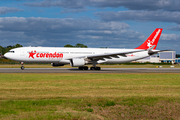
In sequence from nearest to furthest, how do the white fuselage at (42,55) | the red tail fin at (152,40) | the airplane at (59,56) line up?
the airplane at (59,56) → the white fuselage at (42,55) → the red tail fin at (152,40)

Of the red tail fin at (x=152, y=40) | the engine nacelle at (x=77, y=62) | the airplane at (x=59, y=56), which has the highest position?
the red tail fin at (x=152, y=40)

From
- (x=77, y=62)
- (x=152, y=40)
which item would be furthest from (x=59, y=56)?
(x=152, y=40)

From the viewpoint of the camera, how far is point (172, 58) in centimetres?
15562

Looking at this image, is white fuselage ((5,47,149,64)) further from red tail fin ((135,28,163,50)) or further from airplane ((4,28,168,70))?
red tail fin ((135,28,163,50))

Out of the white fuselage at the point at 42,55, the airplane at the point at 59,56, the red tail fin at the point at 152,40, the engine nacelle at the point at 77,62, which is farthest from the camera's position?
the red tail fin at the point at 152,40

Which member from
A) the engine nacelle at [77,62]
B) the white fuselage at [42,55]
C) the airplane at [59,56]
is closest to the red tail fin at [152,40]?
the airplane at [59,56]

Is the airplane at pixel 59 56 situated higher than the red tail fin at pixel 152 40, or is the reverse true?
the red tail fin at pixel 152 40

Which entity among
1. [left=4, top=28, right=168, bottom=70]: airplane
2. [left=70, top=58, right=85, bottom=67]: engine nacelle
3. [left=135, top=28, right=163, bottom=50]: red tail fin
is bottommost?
[left=70, top=58, right=85, bottom=67]: engine nacelle

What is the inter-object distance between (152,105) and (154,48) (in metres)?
38.0

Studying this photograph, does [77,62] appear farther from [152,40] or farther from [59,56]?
[152,40]

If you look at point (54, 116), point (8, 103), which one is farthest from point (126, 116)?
point (8, 103)

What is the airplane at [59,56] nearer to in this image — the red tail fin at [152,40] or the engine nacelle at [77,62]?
the engine nacelle at [77,62]

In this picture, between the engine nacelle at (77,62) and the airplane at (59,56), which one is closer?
the engine nacelle at (77,62)

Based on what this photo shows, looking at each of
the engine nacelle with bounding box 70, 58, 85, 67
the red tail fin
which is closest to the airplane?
the engine nacelle with bounding box 70, 58, 85, 67
